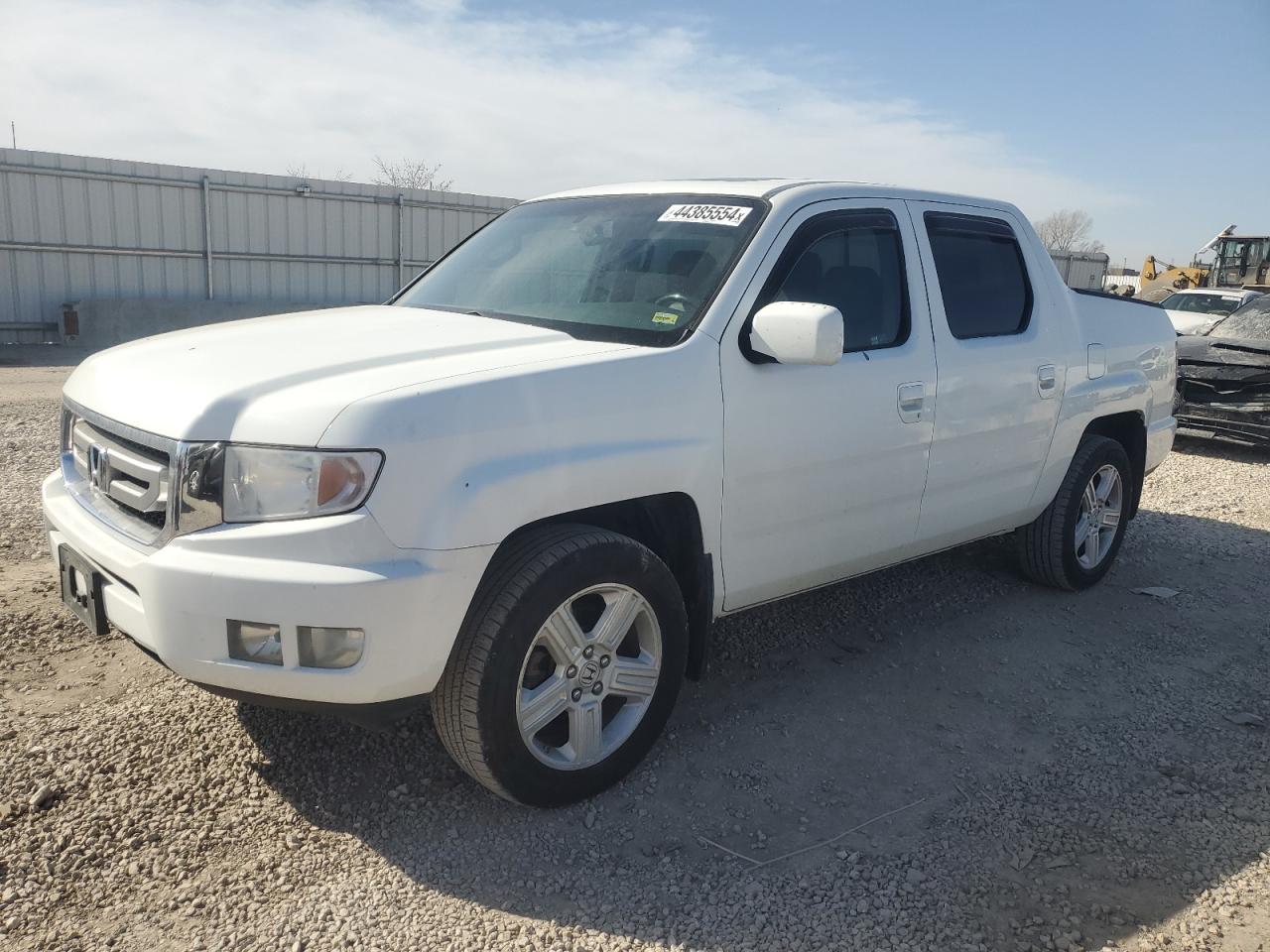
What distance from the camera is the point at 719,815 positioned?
3164 millimetres

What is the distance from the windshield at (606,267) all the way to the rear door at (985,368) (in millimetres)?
1089

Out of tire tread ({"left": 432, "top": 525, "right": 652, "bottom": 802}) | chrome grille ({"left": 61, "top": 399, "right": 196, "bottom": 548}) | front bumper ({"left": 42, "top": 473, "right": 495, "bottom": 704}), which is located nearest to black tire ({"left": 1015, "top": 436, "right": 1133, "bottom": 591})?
tire tread ({"left": 432, "top": 525, "right": 652, "bottom": 802})

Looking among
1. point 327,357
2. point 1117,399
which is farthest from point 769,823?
point 1117,399

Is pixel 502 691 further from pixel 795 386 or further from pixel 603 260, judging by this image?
pixel 603 260

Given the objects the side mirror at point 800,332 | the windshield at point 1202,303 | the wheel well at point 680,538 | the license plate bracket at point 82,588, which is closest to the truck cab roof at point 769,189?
the side mirror at point 800,332

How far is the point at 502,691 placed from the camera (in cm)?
284

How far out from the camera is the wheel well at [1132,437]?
18.3 ft

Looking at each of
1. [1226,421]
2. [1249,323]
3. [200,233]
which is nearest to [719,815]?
[1226,421]

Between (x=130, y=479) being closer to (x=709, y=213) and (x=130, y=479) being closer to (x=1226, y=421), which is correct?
(x=709, y=213)

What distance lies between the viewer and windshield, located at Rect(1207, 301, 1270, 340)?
401 inches

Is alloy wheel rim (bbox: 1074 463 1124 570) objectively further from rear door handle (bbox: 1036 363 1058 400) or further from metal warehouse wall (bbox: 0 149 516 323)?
metal warehouse wall (bbox: 0 149 516 323)

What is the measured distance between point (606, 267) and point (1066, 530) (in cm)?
290

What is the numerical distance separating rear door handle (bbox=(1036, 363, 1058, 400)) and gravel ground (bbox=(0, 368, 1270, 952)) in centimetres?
117

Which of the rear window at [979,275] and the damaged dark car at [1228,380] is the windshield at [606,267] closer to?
the rear window at [979,275]
